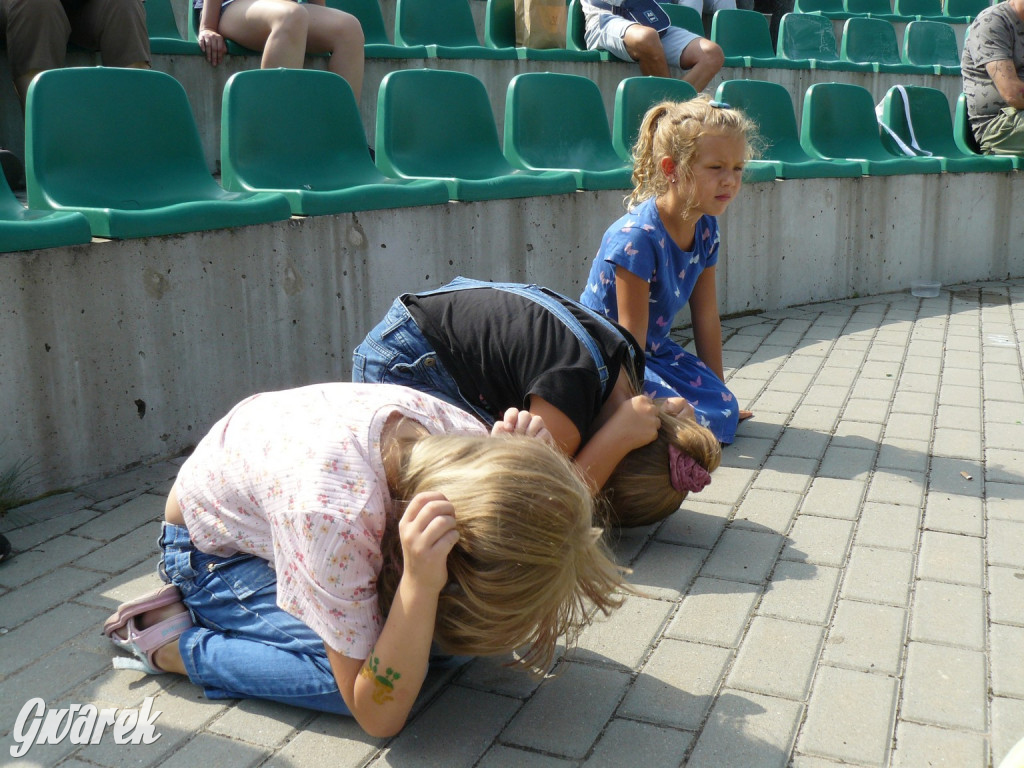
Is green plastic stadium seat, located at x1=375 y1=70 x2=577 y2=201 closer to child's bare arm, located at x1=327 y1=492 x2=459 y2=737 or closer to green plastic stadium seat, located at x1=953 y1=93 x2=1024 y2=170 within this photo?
child's bare arm, located at x1=327 y1=492 x2=459 y2=737

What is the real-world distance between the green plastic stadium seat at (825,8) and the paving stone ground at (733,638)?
6.49 m

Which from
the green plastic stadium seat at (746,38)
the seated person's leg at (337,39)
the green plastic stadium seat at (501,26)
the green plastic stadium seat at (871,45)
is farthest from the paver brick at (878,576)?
the green plastic stadium seat at (871,45)

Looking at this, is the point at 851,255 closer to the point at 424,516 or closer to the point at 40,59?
the point at 40,59

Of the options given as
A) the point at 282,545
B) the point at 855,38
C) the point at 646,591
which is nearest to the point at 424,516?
the point at 282,545

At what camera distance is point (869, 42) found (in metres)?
8.03

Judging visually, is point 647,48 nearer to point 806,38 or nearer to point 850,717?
point 806,38

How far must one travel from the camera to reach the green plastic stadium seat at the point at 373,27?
5.59 meters

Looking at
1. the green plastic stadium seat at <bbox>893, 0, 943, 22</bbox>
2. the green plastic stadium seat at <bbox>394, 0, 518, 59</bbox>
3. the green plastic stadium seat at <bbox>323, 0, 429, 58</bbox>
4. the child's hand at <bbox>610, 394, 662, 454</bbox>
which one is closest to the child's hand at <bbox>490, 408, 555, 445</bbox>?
the child's hand at <bbox>610, 394, 662, 454</bbox>

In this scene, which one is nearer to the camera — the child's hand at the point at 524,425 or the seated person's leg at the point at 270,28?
the child's hand at the point at 524,425

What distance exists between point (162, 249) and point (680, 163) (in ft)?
4.99

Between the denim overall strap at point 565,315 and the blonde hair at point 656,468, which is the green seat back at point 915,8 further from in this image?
the blonde hair at point 656,468

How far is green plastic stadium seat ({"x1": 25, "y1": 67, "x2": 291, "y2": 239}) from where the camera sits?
3014mm

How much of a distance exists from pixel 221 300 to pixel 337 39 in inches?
84.6

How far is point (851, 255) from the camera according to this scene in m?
5.54
